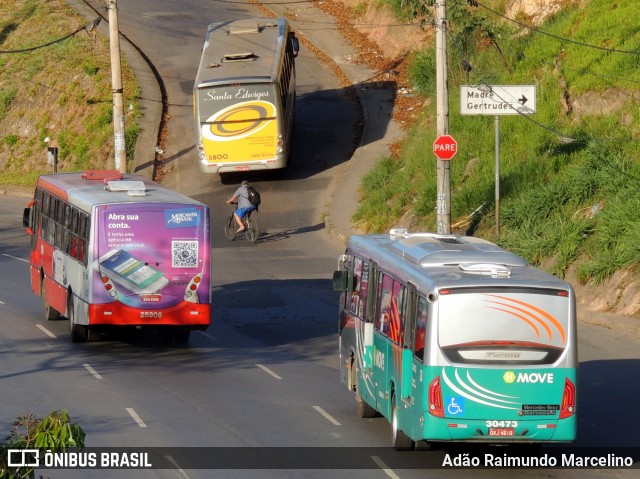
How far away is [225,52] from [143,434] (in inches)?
1043

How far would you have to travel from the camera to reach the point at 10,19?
57125 millimetres

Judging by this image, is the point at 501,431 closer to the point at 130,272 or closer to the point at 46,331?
the point at 130,272

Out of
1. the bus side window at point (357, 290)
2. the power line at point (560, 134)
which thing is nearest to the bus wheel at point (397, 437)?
the bus side window at point (357, 290)

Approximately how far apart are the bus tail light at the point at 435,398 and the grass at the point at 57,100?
32.1 m

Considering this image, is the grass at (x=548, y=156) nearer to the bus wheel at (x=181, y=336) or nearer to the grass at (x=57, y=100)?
the bus wheel at (x=181, y=336)

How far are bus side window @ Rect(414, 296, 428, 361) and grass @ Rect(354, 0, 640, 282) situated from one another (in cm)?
1171

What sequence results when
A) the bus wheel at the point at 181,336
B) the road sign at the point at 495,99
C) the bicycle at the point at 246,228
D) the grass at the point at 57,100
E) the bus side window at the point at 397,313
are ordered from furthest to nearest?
the grass at the point at 57,100 → the bicycle at the point at 246,228 → the road sign at the point at 495,99 → the bus wheel at the point at 181,336 → the bus side window at the point at 397,313

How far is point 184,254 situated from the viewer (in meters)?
22.0

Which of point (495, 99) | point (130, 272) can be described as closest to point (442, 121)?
point (495, 99)

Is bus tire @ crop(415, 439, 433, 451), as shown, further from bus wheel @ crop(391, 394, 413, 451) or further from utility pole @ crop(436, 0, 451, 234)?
utility pole @ crop(436, 0, 451, 234)

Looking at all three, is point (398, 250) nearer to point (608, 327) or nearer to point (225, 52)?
point (608, 327)

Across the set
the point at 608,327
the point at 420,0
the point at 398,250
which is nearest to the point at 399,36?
the point at 420,0

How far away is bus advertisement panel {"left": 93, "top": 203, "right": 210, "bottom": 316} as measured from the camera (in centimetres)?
2166

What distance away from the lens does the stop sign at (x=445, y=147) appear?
27.4 metres
